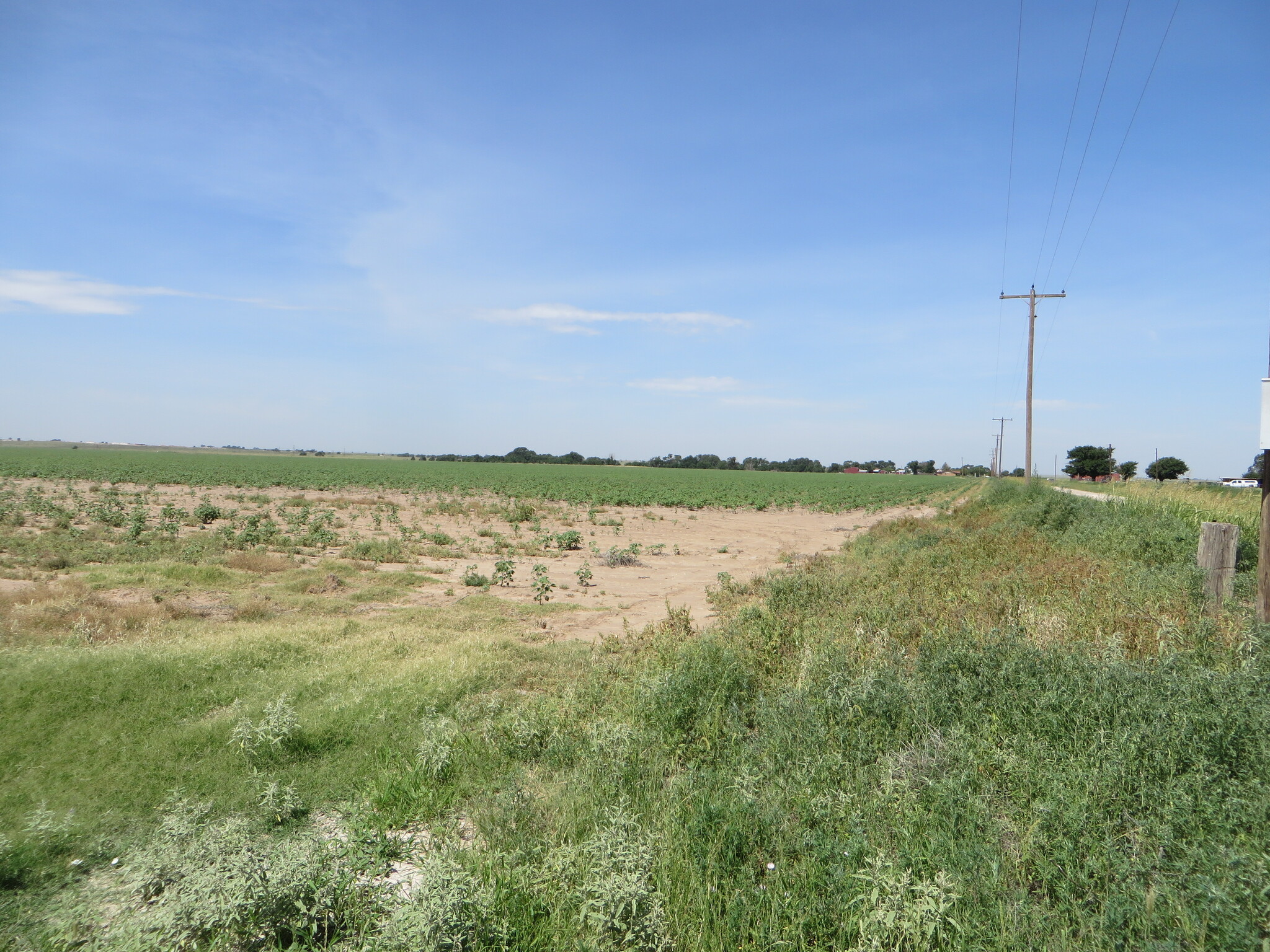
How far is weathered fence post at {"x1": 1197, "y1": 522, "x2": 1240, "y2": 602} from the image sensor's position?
807 cm

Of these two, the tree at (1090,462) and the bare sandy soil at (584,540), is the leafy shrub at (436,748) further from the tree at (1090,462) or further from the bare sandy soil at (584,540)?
the tree at (1090,462)

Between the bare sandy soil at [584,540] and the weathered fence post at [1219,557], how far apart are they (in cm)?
683

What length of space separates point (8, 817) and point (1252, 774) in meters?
8.02

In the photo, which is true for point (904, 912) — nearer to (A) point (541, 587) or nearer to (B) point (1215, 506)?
(A) point (541, 587)

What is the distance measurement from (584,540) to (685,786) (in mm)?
19219

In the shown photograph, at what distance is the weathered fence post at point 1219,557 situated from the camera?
8.07 metres

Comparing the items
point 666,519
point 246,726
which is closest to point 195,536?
point 246,726

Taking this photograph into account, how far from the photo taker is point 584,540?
78.1 ft

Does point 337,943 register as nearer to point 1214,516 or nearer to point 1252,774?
point 1252,774

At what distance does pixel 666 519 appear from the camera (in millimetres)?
33312

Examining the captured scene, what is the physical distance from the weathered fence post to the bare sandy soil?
6.83 meters

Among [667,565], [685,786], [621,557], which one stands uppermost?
[685,786]

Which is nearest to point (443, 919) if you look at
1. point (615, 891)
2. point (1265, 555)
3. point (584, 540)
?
point (615, 891)

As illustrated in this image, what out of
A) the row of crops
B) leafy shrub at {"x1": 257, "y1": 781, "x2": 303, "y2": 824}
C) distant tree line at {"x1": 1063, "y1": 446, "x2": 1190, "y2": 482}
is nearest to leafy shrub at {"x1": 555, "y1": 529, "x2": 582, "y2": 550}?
leafy shrub at {"x1": 257, "y1": 781, "x2": 303, "y2": 824}
